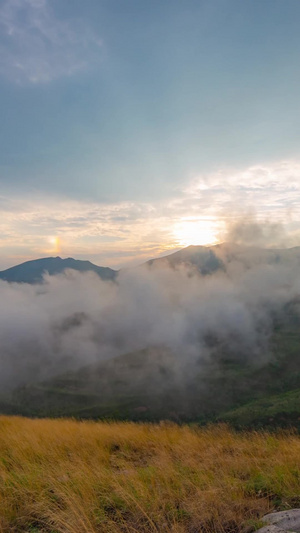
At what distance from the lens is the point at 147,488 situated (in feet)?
19.5

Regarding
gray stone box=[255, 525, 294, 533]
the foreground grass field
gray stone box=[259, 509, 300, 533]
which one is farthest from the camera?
the foreground grass field

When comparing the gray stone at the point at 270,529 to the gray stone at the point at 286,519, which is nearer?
the gray stone at the point at 270,529

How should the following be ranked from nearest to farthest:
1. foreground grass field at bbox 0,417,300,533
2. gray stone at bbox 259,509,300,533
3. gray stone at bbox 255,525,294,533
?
1. gray stone at bbox 255,525,294,533
2. gray stone at bbox 259,509,300,533
3. foreground grass field at bbox 0,417,300,533

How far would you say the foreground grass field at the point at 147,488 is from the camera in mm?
5013


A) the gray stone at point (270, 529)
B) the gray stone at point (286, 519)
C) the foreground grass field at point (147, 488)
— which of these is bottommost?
the foreground grass field at point (147, 488)

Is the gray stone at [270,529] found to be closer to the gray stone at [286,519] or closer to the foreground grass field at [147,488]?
the gray stone at [286,519]

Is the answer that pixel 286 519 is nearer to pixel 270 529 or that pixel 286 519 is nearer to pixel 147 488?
pixel 270 529

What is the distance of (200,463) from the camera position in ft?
25.5

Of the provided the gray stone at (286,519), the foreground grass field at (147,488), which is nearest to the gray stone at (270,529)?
the gray stone at (286,519)

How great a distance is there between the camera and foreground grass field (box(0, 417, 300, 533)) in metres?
5.01

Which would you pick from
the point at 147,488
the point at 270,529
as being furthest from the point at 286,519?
the point at 147,488

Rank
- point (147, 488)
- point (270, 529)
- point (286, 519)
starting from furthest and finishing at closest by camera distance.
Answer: point (147, 488) → point (286, 519) → point (270, 529)

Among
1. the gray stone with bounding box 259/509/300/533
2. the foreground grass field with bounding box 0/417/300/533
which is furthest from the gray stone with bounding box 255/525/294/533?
the foreground grass field with bounding box 0/417/300/533

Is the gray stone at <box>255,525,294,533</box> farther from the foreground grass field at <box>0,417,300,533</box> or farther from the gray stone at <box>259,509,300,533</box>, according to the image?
the foreground grass field at <box>0,417,300,533</box>
